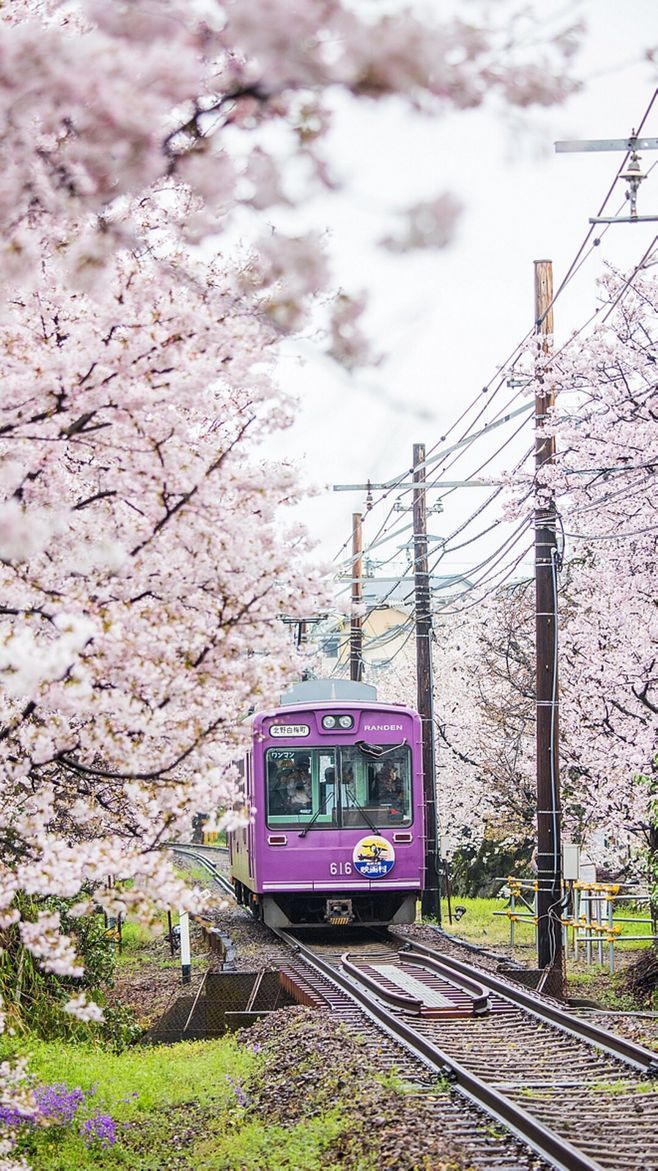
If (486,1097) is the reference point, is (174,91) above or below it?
above

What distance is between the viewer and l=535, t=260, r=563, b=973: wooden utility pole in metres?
15.1

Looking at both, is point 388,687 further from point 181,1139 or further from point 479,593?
point 181,1139

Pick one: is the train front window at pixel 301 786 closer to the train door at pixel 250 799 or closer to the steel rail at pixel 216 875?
the train door at pixel 250 799

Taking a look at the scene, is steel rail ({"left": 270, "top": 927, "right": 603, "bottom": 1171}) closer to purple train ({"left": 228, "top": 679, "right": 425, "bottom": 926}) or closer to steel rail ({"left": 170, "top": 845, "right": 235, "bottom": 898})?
purple train ({"left": 228, "top": 679, "right": 425, "bottom": 926})

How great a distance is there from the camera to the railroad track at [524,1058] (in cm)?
739

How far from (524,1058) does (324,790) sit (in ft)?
25.1

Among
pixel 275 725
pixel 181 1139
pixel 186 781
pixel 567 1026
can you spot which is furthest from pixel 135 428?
pixel 275 725

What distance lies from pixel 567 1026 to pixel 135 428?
7261 mm

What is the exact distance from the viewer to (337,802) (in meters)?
17.3

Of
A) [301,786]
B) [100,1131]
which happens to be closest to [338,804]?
[301,786]

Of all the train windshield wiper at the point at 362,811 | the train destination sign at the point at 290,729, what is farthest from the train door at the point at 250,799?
the train windshield wiper at the point at 362,811

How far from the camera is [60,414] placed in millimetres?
5277

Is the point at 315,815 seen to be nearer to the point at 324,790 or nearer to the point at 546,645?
the point at 324,790

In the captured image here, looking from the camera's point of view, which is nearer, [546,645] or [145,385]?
[145,385]
